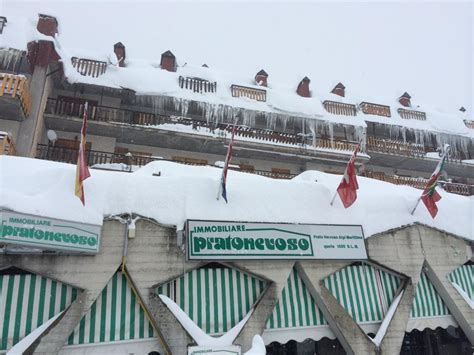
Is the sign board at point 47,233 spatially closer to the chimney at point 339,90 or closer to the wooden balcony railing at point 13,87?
the wooden balcony railing at point 13,87

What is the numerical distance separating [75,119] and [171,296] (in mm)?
12217

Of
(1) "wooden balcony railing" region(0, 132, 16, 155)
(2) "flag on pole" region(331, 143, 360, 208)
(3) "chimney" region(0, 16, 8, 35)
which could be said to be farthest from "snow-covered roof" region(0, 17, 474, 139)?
(2) "flag on pole" region(331, 143, 360, 208)

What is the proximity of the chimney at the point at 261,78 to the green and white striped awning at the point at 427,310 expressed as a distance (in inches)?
697

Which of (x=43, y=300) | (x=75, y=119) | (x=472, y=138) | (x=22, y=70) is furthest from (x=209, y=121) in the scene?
(x=472, y=138)

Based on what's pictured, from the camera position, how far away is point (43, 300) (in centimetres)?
716

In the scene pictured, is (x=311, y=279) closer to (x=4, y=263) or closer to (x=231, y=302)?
(x=231, y=302)

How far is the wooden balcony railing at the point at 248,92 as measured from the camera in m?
21.3

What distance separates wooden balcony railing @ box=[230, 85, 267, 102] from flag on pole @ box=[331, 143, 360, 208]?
12666 millimetres

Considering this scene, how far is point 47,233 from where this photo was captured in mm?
6965

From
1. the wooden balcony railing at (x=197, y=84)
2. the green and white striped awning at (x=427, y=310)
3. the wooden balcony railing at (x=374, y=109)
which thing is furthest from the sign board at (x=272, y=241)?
the wooden balcony railing at (x=374, y=109)

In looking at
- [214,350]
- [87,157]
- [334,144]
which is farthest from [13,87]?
[334,144]

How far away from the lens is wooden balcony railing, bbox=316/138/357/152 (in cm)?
2066

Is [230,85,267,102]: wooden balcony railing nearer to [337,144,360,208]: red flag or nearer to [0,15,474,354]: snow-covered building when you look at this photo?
[0,15,474,354]: snow-covered building

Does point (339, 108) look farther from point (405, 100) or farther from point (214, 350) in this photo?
point (214, 350)
